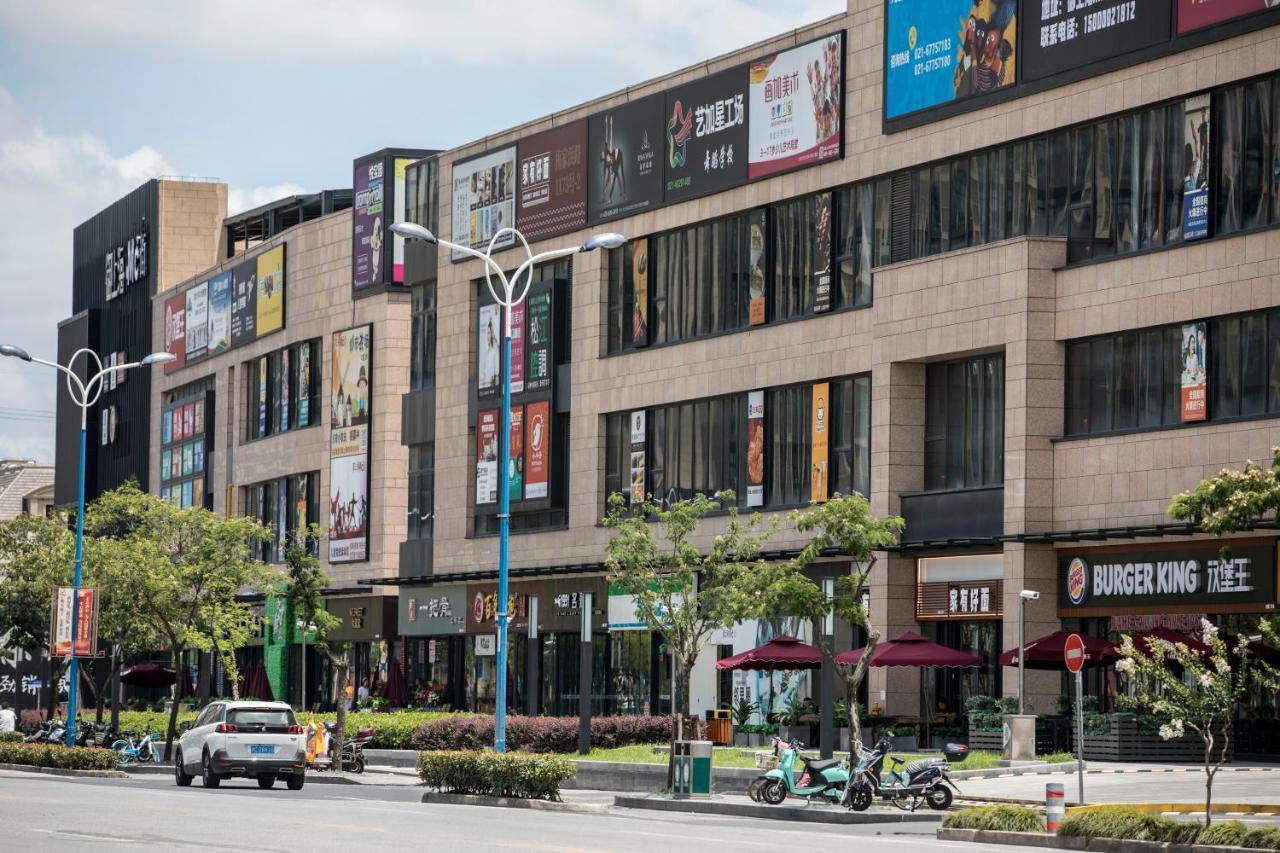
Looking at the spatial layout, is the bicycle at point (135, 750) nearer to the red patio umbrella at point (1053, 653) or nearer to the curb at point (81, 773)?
the curb at point (81, 773)

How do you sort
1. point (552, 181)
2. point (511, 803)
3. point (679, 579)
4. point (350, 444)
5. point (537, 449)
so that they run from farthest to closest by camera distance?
1. point (350, 444)
2. point (537, 449)
3. point (552, 181)
4. point (679, 579)
5. point (511, 803)

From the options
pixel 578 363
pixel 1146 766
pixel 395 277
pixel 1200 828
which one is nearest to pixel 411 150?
pixel 395 277

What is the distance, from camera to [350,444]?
81812 millimetres

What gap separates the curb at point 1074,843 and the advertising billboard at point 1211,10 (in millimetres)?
21546

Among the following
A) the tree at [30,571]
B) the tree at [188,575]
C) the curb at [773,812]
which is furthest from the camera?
the tree at [30,571]

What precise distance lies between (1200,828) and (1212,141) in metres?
23.0

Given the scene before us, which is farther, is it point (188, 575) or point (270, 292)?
point (270, 292)

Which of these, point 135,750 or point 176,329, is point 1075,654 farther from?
point 176,329

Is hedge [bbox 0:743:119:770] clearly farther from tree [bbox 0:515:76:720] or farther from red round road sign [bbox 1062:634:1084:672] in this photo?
red round road sign [bbox 1062:634:1084:672]

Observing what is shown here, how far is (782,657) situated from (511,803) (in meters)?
15.9

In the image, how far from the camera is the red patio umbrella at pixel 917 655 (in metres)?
48.7

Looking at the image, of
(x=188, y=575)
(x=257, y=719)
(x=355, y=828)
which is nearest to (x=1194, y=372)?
(x=257, y=719)

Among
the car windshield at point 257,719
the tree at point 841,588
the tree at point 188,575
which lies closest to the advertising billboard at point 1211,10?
the tree at point 841,588

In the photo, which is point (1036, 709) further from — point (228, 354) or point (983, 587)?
point (228, 354)
